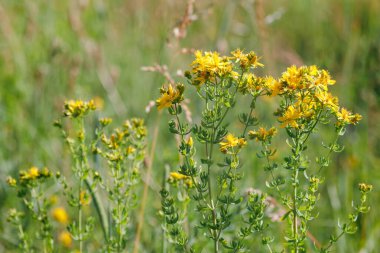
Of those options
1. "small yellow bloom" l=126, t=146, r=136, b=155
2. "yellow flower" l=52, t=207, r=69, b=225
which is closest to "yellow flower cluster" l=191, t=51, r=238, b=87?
"small yellow bloom" l=126, t=146, r=136, b=155

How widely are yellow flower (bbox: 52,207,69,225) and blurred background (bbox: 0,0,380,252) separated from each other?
0.25 meters

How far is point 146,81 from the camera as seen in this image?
507 centimetres

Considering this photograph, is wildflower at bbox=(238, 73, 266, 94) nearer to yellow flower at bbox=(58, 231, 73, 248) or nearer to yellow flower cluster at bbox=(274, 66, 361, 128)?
yellow flower cluster at bbox=(274, 66, 361, 128)

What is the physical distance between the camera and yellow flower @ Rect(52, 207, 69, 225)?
3.09m

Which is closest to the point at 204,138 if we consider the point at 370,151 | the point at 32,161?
the point at 32,161

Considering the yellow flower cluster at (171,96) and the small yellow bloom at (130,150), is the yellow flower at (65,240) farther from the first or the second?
the yellow flower cluster at (171,96)

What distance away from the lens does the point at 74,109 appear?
1958 mm

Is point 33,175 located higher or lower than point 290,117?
higher

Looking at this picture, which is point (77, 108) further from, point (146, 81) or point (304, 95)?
point (146, 81)

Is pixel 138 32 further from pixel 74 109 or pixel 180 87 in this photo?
pixel 180 87

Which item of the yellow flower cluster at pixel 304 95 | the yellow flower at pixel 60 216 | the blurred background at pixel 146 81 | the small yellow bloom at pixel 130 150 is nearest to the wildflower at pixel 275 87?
the yellow flower cluster at pixel 304 95

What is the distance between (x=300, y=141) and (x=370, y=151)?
7.31 ft

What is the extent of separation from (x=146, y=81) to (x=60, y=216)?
221 centimetres

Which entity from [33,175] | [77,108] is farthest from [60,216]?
[77,108]
